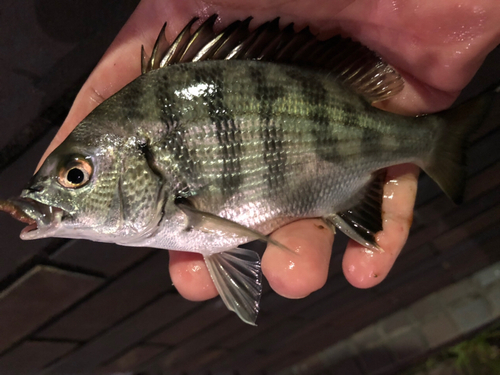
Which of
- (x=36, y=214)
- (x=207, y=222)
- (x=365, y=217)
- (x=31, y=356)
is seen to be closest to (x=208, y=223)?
(x=207, y=222)

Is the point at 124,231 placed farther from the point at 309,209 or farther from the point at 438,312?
the point at 438,312

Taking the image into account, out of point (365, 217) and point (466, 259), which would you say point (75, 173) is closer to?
point (365, 217)

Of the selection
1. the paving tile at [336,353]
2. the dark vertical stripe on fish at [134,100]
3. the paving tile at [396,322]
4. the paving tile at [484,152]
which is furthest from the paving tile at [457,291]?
the dark vertical stripe on fish at [134,100]

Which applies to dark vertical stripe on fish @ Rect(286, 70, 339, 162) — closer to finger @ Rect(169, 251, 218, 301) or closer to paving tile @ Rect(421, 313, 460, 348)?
finger @ Rect(169, 251, 218, 301)

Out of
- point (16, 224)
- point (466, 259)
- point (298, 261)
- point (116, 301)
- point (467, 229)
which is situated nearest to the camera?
point (298, 261)

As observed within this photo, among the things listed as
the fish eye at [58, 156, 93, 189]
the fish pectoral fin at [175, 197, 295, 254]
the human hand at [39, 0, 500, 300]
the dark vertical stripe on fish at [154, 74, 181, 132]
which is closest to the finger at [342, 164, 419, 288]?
the human hand at [39, 0, 500, 300]

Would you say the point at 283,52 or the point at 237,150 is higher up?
the point at 283,52
